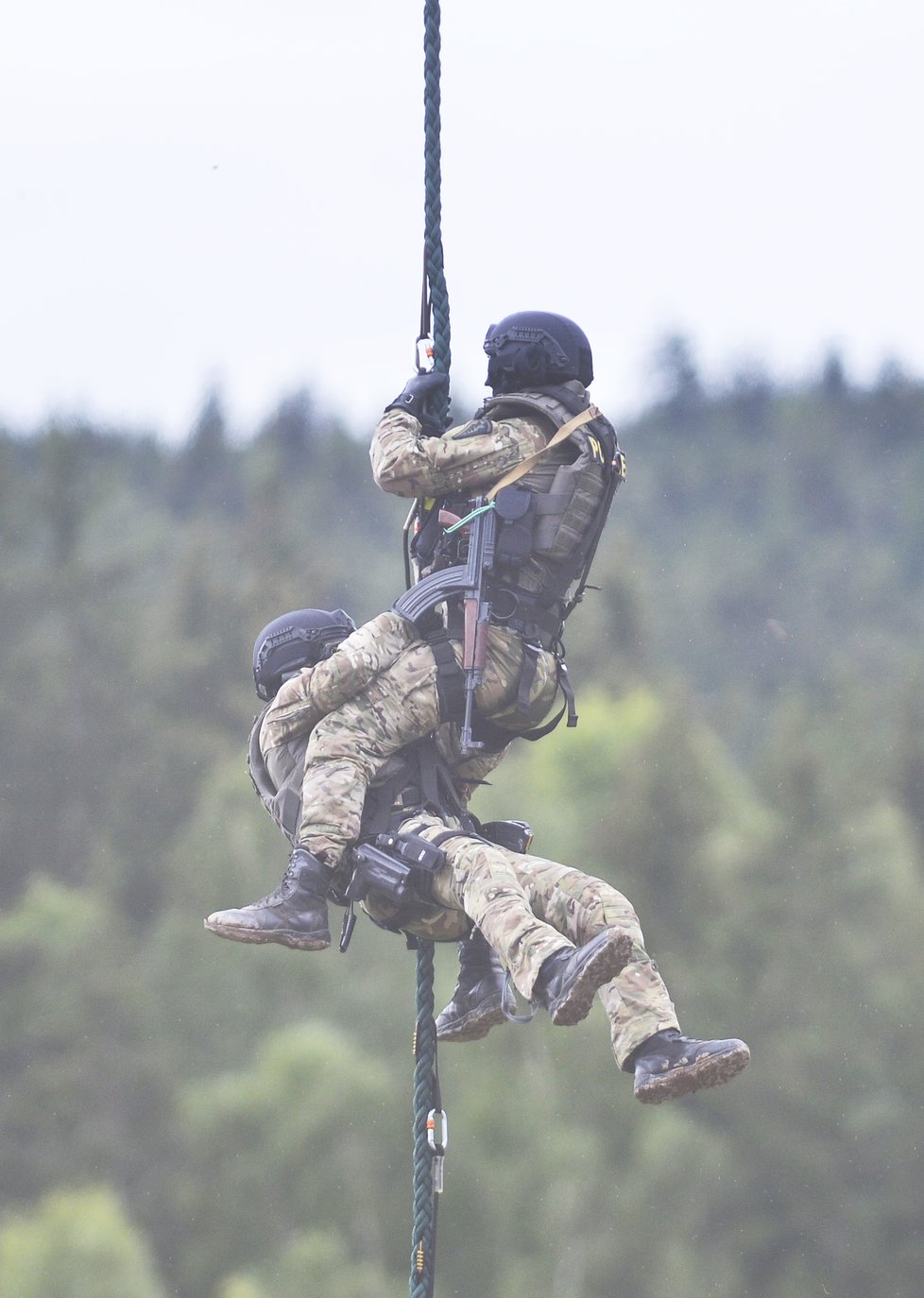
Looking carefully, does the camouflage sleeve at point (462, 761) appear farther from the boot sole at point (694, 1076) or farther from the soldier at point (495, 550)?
the boot sole at point (694, 1076)

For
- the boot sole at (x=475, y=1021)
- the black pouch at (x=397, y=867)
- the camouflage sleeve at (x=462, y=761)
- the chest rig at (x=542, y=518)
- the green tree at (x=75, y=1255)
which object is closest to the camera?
the black pouch at (x=397, y=867)

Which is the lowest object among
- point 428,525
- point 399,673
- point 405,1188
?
point 405,1188

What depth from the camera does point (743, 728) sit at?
45344 millimetres

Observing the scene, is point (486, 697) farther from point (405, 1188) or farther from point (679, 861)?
point (679, 861)

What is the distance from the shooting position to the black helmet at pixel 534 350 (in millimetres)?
7191

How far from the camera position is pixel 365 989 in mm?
32469

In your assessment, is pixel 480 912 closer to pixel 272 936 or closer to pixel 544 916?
pixel 544 916

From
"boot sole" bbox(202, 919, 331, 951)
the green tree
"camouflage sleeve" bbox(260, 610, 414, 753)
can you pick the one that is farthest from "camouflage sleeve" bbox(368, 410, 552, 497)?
the green tree

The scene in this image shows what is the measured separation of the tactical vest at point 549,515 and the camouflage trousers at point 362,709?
0.13m

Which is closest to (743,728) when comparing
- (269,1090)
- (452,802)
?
(269,1090)

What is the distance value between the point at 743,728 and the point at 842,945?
11.7 meters

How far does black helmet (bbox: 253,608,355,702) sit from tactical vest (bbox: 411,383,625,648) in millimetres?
575

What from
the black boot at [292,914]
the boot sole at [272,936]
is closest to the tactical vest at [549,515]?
the black boot at [292,914]

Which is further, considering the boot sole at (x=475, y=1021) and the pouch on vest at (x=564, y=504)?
the boot sole at (x=475, y=1021)
